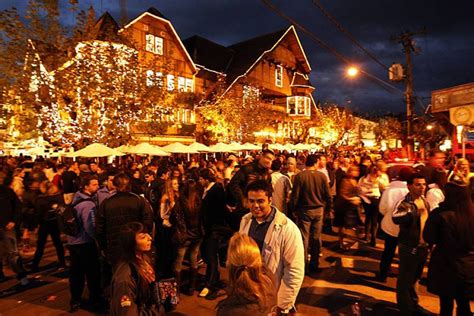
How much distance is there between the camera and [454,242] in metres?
3.66

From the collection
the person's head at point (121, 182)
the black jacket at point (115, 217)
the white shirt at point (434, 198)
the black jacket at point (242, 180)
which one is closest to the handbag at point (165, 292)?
the black jacket at point (115, 217)

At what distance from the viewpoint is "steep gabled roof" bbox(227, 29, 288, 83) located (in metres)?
35.2

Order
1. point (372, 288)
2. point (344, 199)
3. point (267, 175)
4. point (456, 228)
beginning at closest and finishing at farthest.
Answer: point (456, 228) < point (372, 288) < point (267, 175) < point (344, 199)

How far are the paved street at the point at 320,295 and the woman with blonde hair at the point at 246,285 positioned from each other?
312cm

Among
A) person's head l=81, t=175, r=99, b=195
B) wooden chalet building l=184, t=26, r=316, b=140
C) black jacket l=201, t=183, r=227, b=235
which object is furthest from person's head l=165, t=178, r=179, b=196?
wooden chalet building l=184, t=26, r=316, b=140

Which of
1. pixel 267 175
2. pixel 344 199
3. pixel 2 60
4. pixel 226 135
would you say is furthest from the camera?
pixel 226 135

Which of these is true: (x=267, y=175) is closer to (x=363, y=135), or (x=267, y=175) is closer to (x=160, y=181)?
(x=160, y=181)

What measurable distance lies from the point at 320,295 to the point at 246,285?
12.6 ft

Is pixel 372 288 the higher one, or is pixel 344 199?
pixel 344 199

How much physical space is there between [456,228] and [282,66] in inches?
1475

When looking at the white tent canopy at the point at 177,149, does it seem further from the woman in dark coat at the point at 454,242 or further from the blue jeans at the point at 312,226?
the woman in dark coat at the point at 454,242

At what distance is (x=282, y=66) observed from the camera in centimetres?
3947

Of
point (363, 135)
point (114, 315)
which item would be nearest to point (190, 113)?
point (114, 315)

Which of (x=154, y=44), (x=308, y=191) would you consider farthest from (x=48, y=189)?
(x=154, y=44)
